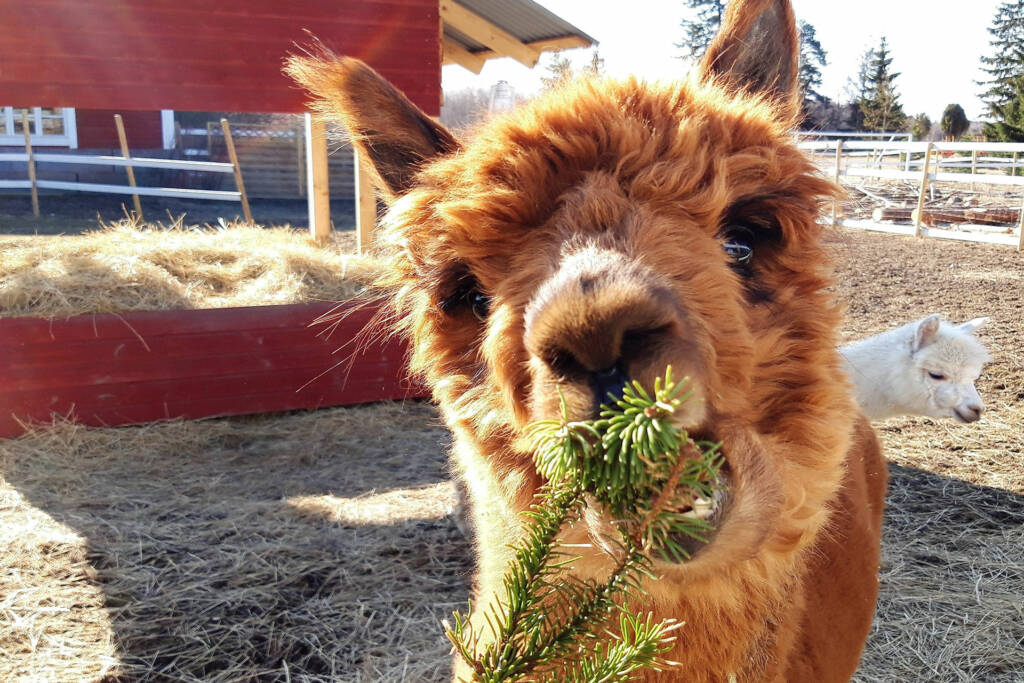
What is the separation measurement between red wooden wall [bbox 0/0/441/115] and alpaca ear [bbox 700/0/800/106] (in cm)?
551

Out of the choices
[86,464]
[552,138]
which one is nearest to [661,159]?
[552,138]

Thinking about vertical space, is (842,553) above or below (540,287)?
below

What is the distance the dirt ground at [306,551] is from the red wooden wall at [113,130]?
2592 cm

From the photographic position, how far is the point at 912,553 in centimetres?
490

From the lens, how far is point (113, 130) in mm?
28875

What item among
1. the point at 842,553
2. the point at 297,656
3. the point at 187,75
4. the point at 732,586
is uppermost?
the point at 187,75

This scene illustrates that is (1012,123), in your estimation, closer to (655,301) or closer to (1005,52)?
(1005,52)

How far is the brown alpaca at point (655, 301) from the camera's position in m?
1.17

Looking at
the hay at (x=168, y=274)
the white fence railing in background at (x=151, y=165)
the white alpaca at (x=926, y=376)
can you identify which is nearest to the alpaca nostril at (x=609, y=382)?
the white alpaca at (x=926, y=376)

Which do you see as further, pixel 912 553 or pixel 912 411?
pixel 912 411

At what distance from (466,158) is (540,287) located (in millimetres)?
475

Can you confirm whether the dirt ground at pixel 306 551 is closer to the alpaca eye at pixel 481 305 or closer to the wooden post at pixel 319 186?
the alpaca eye at pixel 481 305

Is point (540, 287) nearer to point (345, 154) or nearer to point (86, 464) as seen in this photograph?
point (86, 464)

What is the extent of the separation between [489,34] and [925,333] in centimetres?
686
